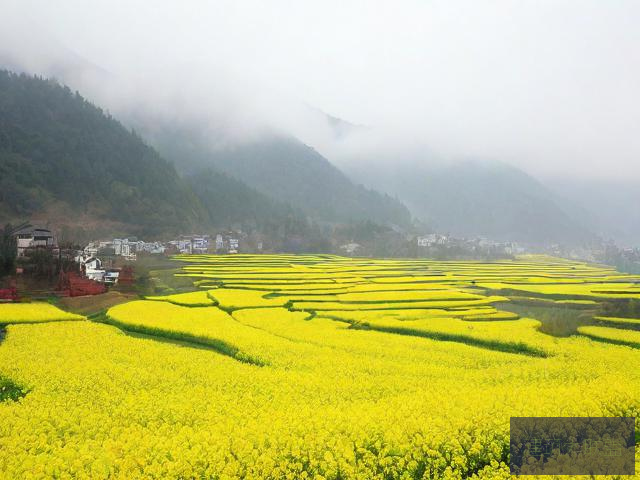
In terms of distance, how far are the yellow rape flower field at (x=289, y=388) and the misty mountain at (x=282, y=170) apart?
411 ft

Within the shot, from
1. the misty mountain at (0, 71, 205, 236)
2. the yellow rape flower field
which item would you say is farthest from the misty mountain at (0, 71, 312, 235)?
the yellow rape flower field

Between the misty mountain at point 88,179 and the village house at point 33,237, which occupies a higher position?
the misty mountain at point 88,179

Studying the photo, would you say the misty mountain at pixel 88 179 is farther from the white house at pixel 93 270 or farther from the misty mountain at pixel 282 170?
the white house at pixel 93 270

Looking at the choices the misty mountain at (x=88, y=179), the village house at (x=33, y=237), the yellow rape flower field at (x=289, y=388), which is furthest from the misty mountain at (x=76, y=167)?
the yellow rape flower field at (x=289, y=388)

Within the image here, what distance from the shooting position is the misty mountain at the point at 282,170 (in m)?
158

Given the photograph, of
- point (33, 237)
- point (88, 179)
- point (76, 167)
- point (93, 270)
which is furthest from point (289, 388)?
point (76, 167)

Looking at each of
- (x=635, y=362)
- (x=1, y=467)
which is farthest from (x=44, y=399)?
(x=635, y=362)

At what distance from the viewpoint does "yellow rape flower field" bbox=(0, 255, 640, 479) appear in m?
8.66

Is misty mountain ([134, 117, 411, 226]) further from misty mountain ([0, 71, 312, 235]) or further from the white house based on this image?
the white house

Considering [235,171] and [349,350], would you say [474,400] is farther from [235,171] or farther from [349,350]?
[235,171]

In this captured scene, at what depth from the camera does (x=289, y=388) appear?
13.0 m

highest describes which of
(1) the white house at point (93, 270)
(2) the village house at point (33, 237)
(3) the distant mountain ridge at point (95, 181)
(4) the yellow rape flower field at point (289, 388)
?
Result: (3) the distant mountain ridge at point (95, 181)

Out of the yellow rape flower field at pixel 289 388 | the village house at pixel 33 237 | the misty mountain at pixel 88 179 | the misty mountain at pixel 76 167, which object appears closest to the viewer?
the yellow rape flower field at pixel 289 388

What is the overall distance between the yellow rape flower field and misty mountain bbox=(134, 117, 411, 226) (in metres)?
125
